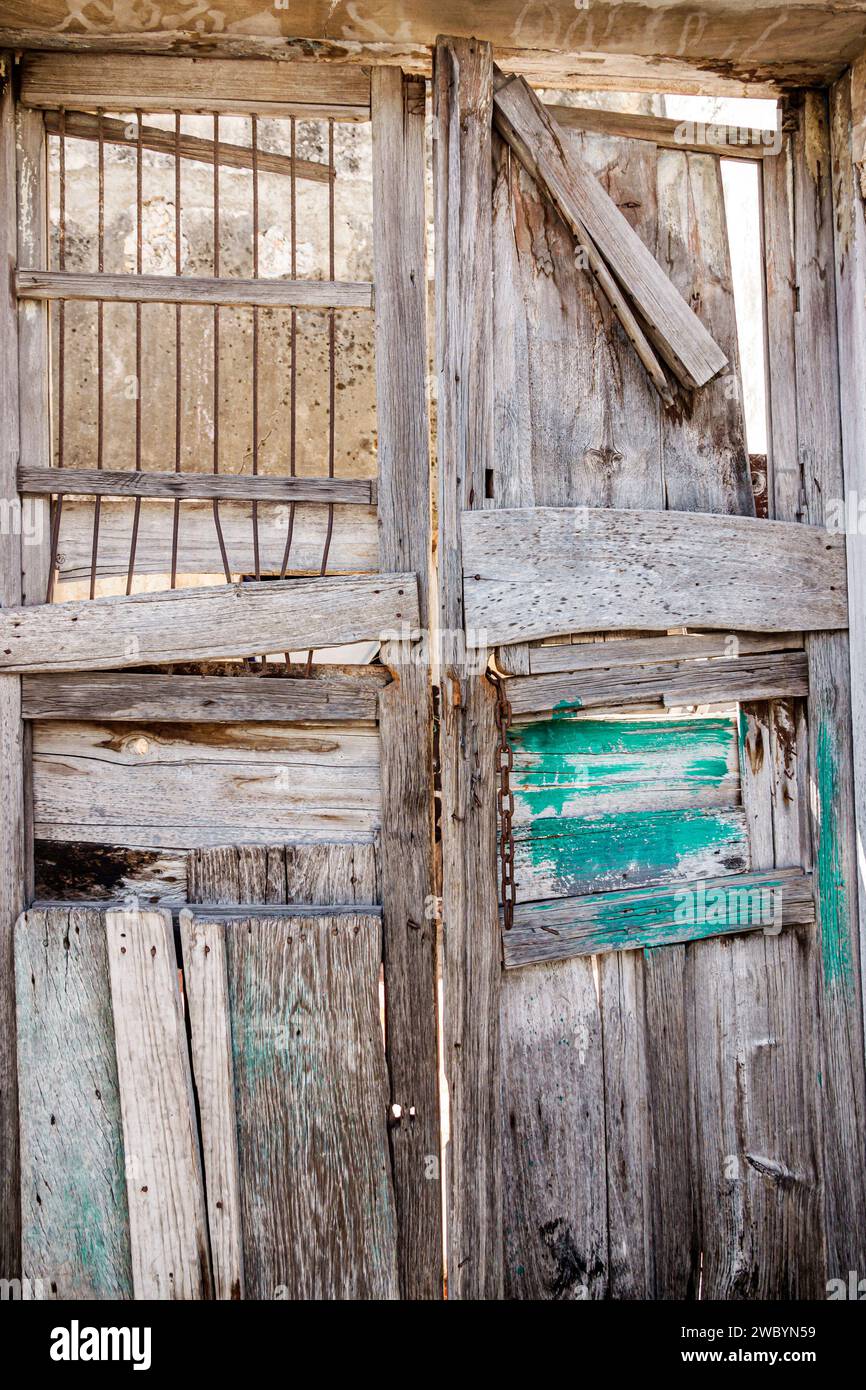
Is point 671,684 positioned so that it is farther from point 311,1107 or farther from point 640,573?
point 311,1107

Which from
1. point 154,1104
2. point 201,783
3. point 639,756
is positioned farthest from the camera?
point 639,756

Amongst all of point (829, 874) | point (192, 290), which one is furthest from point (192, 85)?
point (829, 874)

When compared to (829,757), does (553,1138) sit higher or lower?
lower

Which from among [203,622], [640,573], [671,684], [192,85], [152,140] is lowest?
[671,684]

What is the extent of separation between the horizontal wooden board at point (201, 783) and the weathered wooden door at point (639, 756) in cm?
27

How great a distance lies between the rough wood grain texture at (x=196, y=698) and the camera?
6.97 feet

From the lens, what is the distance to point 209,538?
7.11 ft

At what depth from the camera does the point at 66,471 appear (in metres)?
2.12

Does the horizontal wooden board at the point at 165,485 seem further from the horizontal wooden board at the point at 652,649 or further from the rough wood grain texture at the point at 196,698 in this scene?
the horizontal wooden board at the point at 652,649

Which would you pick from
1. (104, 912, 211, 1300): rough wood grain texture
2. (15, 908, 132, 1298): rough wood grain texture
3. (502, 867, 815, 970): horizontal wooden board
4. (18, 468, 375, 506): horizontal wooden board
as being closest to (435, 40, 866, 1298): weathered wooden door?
(502, 867, 815, 970): horizontal wooden board

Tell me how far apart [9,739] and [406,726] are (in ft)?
3.14

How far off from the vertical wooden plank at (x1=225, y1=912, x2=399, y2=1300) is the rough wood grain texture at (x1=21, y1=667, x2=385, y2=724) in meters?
0.51

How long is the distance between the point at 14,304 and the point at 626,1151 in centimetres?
261
